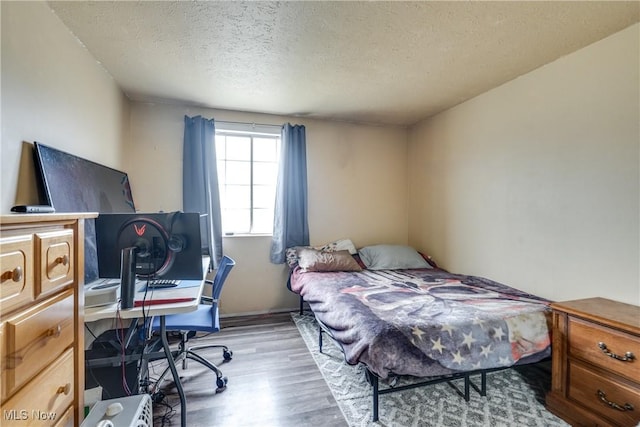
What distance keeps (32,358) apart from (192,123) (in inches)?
111

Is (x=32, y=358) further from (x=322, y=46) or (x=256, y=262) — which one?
(x=256, y=262)

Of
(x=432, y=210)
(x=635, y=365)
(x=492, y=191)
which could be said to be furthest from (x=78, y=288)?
(x=432, y=210)

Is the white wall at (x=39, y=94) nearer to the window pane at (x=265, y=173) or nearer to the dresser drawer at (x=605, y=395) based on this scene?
the window pane at (x=265, y=173)

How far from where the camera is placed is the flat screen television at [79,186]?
61.8 inches

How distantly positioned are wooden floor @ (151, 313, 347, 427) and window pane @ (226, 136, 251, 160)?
6.62 ft

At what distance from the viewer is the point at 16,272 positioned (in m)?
0.71

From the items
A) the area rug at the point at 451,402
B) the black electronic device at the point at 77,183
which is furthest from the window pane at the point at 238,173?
the area rug at the point at 451,402

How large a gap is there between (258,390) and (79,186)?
6.04ft

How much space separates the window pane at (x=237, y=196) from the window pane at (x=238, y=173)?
0.06 meters

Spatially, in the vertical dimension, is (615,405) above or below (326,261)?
below

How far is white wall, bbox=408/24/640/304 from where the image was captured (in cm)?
179

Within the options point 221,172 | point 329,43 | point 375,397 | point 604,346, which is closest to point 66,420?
point 375,397

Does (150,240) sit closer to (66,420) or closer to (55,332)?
(55,332)

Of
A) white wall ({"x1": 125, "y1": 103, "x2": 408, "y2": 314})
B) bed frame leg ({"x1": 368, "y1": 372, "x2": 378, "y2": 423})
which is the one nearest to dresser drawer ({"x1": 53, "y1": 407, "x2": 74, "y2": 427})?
bed frame leg ({"x1": 368, "y1": 372, "x2": 378, "y2": 423})
